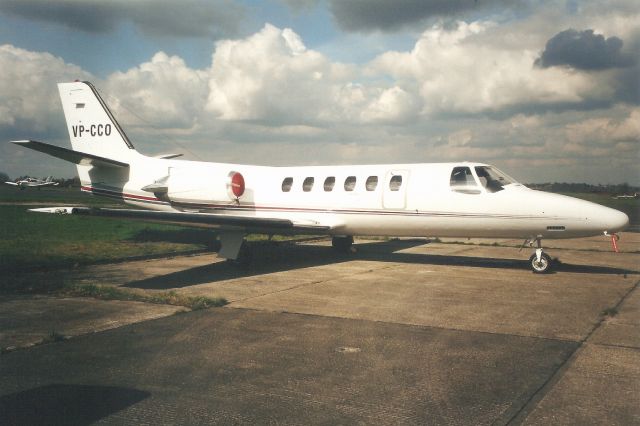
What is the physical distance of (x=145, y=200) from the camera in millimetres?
17438

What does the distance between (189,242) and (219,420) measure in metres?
15.4

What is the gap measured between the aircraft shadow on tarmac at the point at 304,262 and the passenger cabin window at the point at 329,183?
80.9 inches

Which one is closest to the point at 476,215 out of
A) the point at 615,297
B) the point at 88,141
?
the point at 615,297

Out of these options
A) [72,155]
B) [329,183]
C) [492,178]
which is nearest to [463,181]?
[492,178]

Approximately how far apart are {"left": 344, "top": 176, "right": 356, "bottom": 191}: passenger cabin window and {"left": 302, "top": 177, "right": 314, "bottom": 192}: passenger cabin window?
44.6 inches

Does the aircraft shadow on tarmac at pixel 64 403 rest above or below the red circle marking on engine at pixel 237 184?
below

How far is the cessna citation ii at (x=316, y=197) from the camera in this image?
37.7 ft

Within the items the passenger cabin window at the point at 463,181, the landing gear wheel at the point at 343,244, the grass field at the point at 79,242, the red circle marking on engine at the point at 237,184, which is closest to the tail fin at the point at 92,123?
the grass field at the point at 79,242

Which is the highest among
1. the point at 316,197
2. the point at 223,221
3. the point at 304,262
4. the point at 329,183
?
the point at 329,183

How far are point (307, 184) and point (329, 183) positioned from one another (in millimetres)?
731

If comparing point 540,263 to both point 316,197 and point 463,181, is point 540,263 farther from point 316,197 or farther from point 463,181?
point 316,197

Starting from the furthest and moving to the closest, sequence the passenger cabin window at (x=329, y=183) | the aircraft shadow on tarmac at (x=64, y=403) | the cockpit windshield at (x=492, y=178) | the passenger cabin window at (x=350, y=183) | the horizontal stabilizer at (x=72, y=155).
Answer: the passenger cabin window at (x=329, y=183) → the passenger cabin window at (x=350, y=183) → the horizontal stabilizer at (x=72, y=155) → the cockpit windshield at (x=492, y=178) → the aircraft shadow on tarmac at (x=64, y=403)

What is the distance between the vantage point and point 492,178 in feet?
39.7

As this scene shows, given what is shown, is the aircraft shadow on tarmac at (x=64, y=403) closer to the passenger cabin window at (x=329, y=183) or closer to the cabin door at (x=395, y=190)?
the cabin door at (x=395, y=190)
